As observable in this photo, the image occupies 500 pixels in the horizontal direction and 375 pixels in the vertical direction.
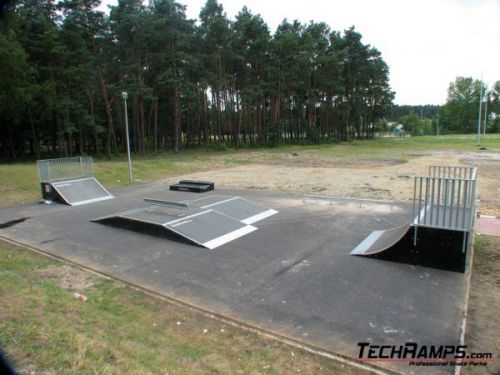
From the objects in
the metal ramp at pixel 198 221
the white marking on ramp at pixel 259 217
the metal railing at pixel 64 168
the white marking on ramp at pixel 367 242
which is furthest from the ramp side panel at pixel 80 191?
the white marking on ramp at pixel 367 242

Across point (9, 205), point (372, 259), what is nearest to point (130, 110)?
point (9, 205)

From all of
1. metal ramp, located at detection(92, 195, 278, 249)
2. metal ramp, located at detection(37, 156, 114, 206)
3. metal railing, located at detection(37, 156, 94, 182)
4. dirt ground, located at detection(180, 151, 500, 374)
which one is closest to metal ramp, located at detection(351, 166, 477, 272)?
dirt ground, located at detection(180, 151, 500, 374)

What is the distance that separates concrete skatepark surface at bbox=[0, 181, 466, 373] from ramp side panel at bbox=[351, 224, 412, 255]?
0.66 ft

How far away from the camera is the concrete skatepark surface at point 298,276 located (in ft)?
12.4

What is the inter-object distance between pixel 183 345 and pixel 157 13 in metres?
Answer: 32.2

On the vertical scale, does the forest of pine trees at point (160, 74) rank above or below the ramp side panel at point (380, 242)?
above

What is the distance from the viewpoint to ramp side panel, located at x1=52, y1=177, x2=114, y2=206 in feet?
37.3

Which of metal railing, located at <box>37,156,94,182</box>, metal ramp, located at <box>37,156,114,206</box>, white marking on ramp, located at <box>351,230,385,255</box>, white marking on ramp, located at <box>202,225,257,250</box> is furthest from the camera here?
metal railing, located at <box>37,156,94,182</box>

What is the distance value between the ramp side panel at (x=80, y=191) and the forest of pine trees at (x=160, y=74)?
40.2ft

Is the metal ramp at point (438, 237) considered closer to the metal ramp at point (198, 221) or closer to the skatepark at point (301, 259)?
the skatepark at point (301, 259)

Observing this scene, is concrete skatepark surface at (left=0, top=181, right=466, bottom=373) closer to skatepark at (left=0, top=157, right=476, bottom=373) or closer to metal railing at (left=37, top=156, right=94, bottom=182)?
skatepark at (left=0, top=157, right=476, bottom=373)

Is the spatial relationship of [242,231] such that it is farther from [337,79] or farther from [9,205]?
[337,79]

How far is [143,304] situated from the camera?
14.4 feet

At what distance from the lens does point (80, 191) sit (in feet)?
39.1
